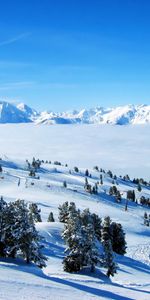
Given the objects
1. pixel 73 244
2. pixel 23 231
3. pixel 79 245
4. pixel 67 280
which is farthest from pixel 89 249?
pixel 23 231

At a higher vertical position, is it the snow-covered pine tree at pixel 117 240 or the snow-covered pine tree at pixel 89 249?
the snow-covered pine tree at pixel 89 249

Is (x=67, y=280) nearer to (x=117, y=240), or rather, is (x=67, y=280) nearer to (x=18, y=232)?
(x=18, y=232)

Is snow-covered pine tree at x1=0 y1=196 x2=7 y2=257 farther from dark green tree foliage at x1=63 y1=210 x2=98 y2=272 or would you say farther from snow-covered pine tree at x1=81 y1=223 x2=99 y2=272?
snow-covered pine tree at x1=81 y1=223 x2=99 y2=272

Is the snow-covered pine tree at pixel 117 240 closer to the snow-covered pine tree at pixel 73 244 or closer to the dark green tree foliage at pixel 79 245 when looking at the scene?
the dark green tree foliage at pixel 79 245

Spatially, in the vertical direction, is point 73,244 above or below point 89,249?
above

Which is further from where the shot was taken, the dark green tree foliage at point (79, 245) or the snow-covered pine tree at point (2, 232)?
the dark green tree foliage at point (79, 245)

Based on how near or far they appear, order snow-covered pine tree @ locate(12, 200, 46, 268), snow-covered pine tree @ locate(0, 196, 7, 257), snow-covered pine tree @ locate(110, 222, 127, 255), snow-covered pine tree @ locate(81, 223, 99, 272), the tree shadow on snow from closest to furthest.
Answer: the tree shadow on snow < snow-covered pine tree @ locate(12, 200, 46, 268) < snow-covered pine tree @ locate(0, 196, 7, 257) < snow-covered pine tree @ locate(81, 223, 99, 272) < snow-covered pine tree @ locate(110, 222, 127, 255)

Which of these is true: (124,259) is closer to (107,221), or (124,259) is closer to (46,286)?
(107,221)

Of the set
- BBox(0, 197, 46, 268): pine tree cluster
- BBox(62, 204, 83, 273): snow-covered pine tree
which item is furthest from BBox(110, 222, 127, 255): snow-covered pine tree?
BBox(0, 197, 46, 268): pine tree cluster

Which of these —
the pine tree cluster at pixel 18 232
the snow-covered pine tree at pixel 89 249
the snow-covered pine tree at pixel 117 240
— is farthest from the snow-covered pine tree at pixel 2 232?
the snow-covered pine tree at pixel 117 240

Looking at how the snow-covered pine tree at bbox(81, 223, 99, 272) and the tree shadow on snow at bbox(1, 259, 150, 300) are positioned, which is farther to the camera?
the snow-covered pine tree at bbox(81, 223, 99, 272)

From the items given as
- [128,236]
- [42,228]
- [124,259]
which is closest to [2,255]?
[124,259]

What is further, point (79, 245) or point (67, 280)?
point (79, 245)
